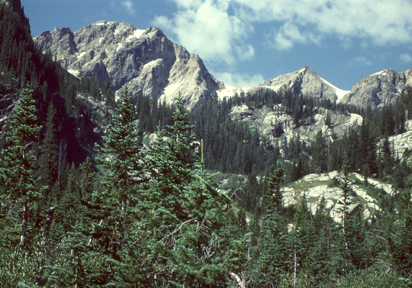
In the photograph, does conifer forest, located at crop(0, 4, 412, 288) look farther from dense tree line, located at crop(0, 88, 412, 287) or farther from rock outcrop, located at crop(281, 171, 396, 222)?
rock outcrop, located at crop(281, 171, 396, 222)

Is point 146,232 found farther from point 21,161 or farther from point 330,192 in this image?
point 330,192

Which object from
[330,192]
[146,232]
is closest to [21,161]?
[146,232]

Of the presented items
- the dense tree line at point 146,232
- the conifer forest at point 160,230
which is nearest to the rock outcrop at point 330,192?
the conifer forest at point 160,230

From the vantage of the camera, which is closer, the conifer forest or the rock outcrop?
the conifer forest

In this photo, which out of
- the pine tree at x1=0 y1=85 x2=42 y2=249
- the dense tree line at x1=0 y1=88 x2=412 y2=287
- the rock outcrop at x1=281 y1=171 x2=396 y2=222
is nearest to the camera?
the dense tree line at x1=0 y1=88 x2=412 y2=287

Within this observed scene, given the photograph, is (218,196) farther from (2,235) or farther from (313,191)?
(313,191)

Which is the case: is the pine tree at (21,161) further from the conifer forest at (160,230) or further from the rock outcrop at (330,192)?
the rock outcrop at (330,192)

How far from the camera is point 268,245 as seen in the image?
35344 millimetres

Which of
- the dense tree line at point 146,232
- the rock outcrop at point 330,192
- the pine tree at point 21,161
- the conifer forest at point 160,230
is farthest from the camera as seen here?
the rock outcrop at point 330,192

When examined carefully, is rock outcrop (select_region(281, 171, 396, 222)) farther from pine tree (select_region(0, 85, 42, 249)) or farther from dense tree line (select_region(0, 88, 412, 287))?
pine tree (select_region(0, 85, 42, 249))

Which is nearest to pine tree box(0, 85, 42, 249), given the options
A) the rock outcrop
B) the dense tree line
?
the dense tree line

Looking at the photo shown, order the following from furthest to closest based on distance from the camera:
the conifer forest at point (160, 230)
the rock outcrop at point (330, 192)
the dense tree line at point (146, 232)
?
the rock outcrop at point (330, 192) → the conifer forest at point (160, 230) → the dense tree line at point (146, 232)

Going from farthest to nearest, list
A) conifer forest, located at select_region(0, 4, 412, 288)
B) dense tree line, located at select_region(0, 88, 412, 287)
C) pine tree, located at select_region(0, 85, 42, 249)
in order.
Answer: pine tree, located at select_region(0, 85, 42, 249), conifer forest, located at select_region(0, 4, 412, 288), dense tree line, located at select_region(0, 88, 412, 287)

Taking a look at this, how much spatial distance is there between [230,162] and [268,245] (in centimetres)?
15627
